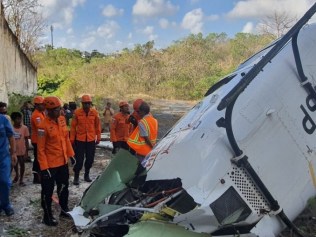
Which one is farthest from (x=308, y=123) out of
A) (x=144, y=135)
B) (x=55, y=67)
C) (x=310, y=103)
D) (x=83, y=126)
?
(x=55, y=67)

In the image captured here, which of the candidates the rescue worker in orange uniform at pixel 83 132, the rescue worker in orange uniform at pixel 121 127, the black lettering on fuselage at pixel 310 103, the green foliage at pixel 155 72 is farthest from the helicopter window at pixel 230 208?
the green foliage at pixel 155 72

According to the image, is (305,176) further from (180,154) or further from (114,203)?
(114,203)

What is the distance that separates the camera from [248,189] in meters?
3.37

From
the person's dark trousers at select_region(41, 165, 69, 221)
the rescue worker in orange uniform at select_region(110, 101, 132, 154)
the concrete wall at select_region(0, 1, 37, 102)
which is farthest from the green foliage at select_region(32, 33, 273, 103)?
the person's dark trousers at select_region(41, 165, 69, 221)

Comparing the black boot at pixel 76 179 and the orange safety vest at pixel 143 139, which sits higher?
the orange safety vest at pixel 143 139

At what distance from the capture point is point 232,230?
10.3ft

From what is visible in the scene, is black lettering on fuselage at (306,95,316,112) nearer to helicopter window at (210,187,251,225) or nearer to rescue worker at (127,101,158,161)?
helicopter window at (210,187,251,225)

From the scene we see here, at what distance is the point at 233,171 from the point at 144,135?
6.96 ft

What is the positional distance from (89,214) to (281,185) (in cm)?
164

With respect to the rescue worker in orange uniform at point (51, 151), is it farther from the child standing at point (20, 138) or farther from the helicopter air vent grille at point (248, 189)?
the helicopter air vent grille at point (248, 189)

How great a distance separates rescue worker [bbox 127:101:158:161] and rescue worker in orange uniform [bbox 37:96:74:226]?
899 millimetres

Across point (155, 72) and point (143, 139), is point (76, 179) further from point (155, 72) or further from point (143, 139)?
point (155, 72)

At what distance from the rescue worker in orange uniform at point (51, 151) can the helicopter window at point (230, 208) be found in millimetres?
2592

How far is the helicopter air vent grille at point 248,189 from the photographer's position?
11.0ft
